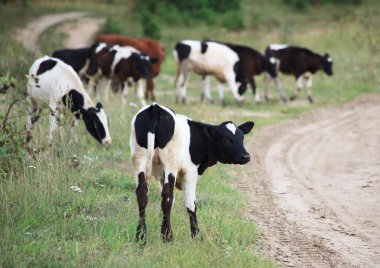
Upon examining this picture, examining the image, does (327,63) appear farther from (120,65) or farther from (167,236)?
(167,236)

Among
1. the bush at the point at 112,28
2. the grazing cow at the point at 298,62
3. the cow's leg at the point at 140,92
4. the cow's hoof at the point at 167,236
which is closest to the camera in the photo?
the cow's hoof at the point at 167,236

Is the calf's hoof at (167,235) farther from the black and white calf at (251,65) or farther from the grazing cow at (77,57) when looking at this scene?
the black and white calf at (251,65)

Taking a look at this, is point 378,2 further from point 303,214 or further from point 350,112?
point 303,214

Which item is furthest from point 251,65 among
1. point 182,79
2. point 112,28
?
point 112,28

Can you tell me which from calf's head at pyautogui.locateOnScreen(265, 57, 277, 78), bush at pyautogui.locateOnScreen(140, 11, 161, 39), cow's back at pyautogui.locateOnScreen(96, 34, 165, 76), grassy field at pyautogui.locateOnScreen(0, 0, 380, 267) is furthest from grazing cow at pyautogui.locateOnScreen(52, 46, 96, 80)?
bush at pyautogui.locateOnScreen(140, 11, 161, 39)

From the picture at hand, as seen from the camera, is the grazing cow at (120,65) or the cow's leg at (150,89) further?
the cow's leg at (150,89)

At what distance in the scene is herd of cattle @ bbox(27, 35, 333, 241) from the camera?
23.9 ft

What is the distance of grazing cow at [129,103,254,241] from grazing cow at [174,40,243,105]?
10938 millimetres

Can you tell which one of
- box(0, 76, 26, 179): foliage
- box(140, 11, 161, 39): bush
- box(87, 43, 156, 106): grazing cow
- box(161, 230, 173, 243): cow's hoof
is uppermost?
box(140, 11, 161, 39): bush

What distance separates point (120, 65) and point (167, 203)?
10.4 metres

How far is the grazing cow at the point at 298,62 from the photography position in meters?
20.5

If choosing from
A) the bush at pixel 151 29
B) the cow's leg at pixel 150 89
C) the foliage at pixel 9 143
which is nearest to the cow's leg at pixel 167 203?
the foliage at pixel 9 143

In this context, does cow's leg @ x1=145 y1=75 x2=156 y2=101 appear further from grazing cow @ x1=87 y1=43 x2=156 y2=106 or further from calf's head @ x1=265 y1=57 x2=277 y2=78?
calf's head @ x1=265 y1=57 x2=277 y2=78

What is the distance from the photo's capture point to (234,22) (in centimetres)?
3198
